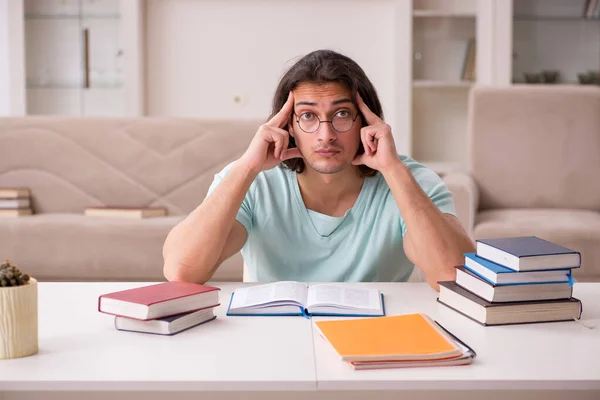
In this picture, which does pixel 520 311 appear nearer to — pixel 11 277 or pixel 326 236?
pixel 326 236

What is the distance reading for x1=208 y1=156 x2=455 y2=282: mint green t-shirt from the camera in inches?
64.1

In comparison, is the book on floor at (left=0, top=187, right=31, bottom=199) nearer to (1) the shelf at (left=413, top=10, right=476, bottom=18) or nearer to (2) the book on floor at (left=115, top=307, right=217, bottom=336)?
(2) the book on floor at (left=115, top=307, right=217, bottom=336)

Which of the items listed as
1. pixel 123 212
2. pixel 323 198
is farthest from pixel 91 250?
pixel 323 198

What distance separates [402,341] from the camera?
38.3 inches

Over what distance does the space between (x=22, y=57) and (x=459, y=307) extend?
12.3 ft

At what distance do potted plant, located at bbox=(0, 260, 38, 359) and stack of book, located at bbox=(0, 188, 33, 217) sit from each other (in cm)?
215

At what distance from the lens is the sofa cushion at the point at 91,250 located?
2.67 meters

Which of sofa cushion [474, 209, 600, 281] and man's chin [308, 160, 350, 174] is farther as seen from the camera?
sofa cushion [474, 209, 600, 281]

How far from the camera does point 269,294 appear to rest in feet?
4.03

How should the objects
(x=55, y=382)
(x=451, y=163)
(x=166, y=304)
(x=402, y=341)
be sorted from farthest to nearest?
(x=451, y=163) < (x=166, y=304) < (x=402, y=341) < (x=55, y=382)

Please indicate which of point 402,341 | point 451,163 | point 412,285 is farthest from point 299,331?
point 451,163

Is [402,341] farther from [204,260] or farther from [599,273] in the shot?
[599,273]

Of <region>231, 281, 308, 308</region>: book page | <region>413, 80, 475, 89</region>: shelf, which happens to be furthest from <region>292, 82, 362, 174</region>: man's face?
<region>413, 80, 475, 89</region>: shelf

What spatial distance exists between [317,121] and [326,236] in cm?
26
